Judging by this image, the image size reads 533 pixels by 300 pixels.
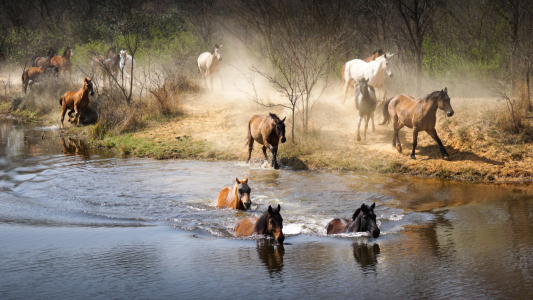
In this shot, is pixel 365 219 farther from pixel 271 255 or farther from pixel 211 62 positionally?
pixel 211 62

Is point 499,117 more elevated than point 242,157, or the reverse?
point 499,117

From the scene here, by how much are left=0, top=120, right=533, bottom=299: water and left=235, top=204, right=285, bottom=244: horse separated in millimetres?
166

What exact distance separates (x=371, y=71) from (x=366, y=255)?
10729mm

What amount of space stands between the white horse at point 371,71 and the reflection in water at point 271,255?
9.32 meters

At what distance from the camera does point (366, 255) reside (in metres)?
6.58

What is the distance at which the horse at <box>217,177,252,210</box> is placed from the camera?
852cm

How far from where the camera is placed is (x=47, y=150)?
15758mm

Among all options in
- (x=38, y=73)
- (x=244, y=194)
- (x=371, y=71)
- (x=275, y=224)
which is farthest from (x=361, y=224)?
(x=38, y=73)

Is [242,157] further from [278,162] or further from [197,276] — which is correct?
[197,276]

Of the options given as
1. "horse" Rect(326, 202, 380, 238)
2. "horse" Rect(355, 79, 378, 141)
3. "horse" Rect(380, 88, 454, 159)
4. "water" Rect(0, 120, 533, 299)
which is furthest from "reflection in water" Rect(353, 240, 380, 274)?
"horse" Rect(355, 79, 378, 141)

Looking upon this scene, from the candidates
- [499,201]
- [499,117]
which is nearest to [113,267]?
[499,201]

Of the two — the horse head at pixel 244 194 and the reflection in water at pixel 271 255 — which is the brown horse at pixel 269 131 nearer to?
the horse head at pixel 244 194

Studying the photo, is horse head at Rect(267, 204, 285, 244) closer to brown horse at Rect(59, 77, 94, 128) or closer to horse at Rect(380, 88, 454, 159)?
horse at Rect(380, 88, 454, 159)

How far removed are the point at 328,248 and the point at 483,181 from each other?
538cm
